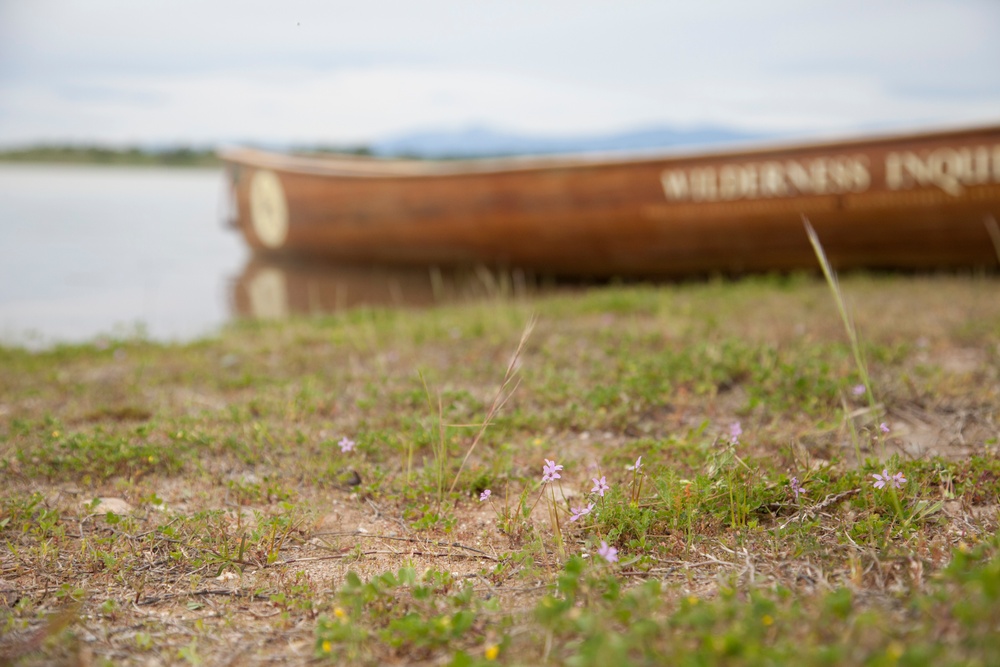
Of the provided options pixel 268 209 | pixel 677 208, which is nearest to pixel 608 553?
pixel 677 208

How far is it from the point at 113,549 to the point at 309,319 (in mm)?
3984

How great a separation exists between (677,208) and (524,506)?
552 centimetres

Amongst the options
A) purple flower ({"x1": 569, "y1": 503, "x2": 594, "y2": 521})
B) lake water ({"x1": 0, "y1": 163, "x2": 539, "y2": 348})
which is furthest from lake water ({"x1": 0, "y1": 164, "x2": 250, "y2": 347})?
purple flower ({"x1": 569, "y1": 503, "x2": 594, "y2": 521})

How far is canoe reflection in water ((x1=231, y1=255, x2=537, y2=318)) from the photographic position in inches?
309

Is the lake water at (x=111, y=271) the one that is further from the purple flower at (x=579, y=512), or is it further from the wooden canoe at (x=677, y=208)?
the purple flower at (x=579, y=512)

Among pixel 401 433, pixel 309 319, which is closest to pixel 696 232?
pixel 309 319

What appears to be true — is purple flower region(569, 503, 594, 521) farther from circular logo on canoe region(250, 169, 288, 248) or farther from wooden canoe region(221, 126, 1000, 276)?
circular logo on canoe region(250, 169, 288, 248)

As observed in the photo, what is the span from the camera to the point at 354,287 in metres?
8.89

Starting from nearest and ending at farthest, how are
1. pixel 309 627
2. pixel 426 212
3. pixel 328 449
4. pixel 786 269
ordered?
1. pixel 309 627
2. pixel 328 449
3. pixel 786 269
4. pixel 426 212

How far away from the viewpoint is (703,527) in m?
2.11

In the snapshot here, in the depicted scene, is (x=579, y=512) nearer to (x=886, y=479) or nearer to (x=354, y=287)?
(x=886, y=479)

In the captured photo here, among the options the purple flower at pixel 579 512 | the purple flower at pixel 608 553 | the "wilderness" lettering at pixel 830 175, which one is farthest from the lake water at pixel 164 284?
the purple flower at pixel 608 553

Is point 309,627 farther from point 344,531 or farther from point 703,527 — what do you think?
point 703,527

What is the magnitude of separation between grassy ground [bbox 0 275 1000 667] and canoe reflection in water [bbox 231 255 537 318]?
346cm
